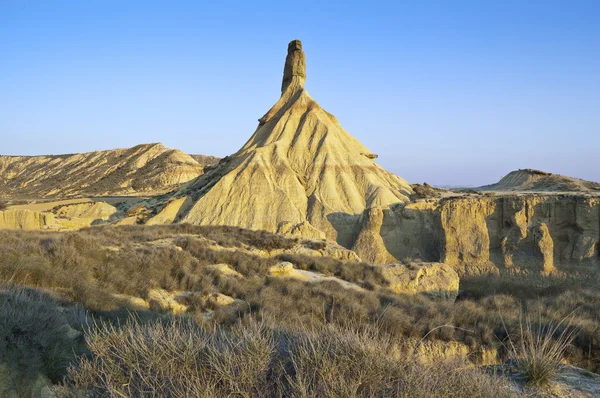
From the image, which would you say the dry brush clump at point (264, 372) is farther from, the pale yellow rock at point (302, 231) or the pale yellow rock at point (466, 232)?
the pale yellow rock at point (466, 232)

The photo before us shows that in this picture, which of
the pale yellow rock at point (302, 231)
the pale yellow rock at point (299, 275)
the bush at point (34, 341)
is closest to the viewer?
the bush at point (34, 341)

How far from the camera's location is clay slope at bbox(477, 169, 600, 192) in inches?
1366

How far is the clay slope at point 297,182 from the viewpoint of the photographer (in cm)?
2770

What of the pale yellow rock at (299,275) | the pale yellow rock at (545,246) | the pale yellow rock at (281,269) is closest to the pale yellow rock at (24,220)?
the pale yellow rock at (281,269)

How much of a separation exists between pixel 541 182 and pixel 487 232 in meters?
22.1

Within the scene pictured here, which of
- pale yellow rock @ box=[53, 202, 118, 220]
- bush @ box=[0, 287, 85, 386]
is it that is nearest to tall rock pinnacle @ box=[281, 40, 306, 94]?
pale yellow rock @ box=[53, 202, 118, 220]

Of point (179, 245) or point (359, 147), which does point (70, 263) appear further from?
point (359, 147)

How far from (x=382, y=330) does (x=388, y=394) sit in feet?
15.4

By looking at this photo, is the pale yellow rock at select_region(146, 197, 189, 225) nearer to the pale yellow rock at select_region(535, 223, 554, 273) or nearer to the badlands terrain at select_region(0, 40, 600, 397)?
the badlands terrain at select_region(0, 40, 600, 397)

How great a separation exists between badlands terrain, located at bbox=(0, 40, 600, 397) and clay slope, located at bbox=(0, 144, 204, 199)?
32271 millimetres

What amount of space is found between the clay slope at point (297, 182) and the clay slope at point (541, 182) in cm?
1343

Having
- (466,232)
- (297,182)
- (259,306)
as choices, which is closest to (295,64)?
(297,182)

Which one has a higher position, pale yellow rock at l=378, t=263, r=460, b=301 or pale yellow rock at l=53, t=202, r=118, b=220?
pale yellow rock at l=53, t=202, r=118, b=220

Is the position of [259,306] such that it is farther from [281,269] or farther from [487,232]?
[487,232]
